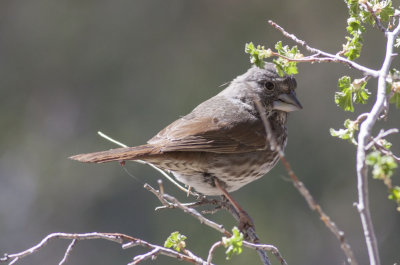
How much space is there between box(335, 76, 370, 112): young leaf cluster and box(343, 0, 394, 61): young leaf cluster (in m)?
0.15

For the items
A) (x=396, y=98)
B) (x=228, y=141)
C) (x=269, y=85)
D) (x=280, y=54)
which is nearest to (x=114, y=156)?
(x=228, y=141)

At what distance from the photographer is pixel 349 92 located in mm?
2639

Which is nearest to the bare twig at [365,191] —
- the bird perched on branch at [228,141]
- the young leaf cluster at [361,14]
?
the young leaf cluster at [361,14]

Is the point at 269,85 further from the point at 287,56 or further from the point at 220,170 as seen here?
the point at 287,56

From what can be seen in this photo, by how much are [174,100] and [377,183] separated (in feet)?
8.62

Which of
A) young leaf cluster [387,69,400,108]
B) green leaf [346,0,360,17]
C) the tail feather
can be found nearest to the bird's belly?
the tail feather

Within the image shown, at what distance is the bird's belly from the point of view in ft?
12.8

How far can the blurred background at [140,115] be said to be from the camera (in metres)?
7.28

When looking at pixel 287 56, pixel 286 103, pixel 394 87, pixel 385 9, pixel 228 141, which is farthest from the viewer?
pixel 286 103

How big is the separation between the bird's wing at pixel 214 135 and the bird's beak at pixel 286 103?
0.56 ft

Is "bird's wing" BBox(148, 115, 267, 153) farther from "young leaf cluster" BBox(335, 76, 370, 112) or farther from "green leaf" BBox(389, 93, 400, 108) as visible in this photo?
"green leaf" BBox(389, 93, 400, 108)

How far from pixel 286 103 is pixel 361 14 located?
156cm

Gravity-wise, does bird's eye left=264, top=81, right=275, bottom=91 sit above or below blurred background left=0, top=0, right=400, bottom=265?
below

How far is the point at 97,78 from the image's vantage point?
339 inches
